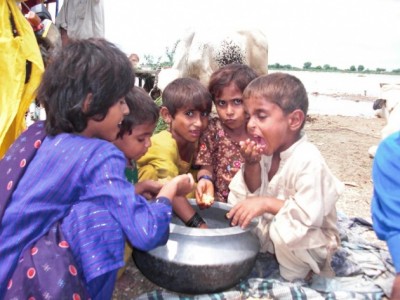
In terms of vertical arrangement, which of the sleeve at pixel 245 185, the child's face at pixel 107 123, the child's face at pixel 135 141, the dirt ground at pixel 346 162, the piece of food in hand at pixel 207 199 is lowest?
the dirt ground at pixel 346 162

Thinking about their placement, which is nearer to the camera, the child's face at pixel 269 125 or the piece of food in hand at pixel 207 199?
the child's face at pixel 269 125

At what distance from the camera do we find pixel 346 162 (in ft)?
18.8

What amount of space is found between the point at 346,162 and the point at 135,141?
14.2 feet

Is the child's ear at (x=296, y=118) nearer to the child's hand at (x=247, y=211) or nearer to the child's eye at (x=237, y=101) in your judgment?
the child's hand at (x=247, y=211)

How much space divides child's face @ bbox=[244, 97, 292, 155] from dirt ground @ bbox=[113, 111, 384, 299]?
0.98 meters

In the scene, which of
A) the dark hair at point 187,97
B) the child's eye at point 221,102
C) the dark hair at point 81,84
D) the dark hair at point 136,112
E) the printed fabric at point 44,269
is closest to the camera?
the printed fabric at point 44,269

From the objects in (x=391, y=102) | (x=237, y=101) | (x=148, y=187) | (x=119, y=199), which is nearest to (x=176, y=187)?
(x=148, y=187)

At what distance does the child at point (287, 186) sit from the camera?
1994 mm

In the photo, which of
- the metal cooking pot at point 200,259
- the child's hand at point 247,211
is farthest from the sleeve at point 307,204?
the metal cooking pot at point 200,259

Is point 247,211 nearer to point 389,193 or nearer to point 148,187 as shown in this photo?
point 148,187

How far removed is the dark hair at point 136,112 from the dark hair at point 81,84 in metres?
0.43

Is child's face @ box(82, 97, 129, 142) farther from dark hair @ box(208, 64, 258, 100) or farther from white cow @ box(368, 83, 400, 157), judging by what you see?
white cow @ box(368, 83, 400, 157)

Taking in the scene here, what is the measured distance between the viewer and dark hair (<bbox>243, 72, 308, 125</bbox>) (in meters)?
2.17

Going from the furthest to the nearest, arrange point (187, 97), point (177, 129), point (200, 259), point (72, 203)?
point (177, 129) → point (187, 97) → point (200, 259) → point (72, 203)
